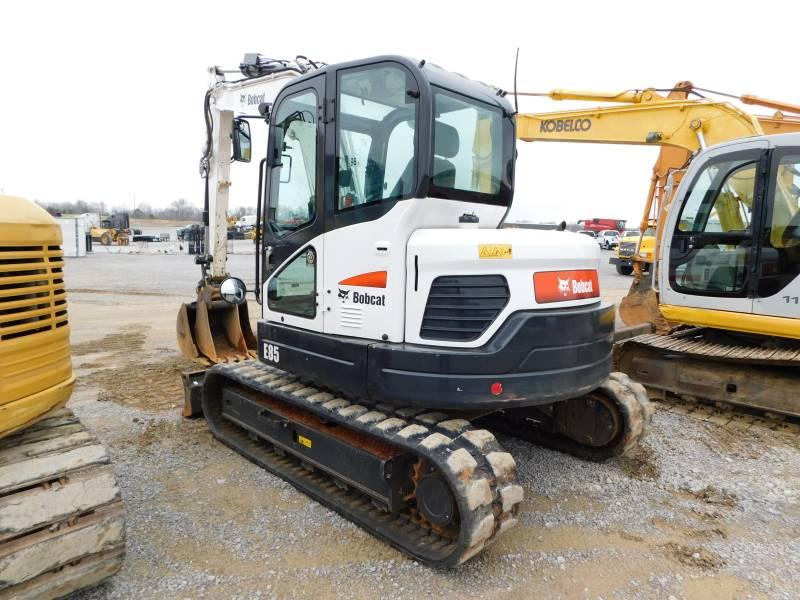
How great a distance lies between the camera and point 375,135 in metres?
3.33

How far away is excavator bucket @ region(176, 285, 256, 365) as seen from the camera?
6254 mm

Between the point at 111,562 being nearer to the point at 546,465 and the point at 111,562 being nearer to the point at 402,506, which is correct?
the point at 402,506

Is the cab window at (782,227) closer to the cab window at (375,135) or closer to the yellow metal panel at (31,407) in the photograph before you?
the cab window at (375,135)

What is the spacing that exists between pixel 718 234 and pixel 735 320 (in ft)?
3.00

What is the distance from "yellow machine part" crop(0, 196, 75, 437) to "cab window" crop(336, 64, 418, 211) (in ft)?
5.22

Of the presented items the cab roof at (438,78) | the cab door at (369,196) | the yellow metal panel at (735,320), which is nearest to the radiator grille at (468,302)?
the cab door at (369,196)

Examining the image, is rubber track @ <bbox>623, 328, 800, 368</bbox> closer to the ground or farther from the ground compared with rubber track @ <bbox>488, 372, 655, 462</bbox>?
farther from the ground

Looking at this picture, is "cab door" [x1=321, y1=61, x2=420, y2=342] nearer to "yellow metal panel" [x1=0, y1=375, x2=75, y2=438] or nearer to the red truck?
"yellow metal panel" [x1=0, y1=375, x2=75, y2=438]

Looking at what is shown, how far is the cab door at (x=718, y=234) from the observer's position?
17.9 feet

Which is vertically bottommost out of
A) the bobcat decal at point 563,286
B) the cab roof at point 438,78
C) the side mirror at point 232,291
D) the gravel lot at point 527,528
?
the gravel lot at point 527,528

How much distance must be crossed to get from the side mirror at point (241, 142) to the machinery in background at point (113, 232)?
3858 centimetres

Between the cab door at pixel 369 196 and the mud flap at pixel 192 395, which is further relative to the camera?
the mud flap at pixel 192 395

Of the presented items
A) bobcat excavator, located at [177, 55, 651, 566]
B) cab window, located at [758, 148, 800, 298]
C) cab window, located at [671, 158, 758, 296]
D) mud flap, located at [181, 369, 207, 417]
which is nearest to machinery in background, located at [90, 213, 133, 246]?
mud flap, located at [181, 369, 207, 417]

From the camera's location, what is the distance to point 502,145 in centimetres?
365
